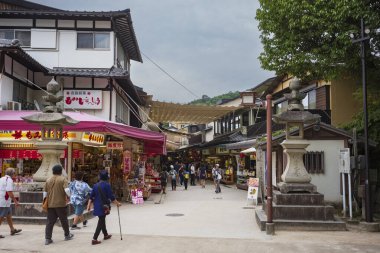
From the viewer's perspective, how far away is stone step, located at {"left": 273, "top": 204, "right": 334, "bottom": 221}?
12.4 m

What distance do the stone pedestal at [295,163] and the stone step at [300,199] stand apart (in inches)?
21.6

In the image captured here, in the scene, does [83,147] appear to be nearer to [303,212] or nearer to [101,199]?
[101,199]

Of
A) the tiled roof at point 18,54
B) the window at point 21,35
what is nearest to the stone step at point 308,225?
the tiled roof at point 18,54

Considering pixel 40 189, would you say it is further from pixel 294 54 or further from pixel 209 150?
pixel 209 150

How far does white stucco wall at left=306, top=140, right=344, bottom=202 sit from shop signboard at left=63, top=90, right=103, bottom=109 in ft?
37.7

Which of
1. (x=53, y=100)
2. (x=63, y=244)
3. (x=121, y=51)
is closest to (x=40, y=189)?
(x=53, y=100)

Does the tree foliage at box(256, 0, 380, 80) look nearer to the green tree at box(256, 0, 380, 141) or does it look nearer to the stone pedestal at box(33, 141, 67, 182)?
the green tree at box(256, 0, 380, 141)

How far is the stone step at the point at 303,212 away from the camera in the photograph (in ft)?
40.5

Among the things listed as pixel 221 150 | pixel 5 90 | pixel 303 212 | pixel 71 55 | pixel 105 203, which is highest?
pixel 71 55

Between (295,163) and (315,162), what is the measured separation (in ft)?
15.2

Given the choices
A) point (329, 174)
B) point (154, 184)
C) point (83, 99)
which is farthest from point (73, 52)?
point (329, 174)

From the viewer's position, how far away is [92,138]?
62.8 ft

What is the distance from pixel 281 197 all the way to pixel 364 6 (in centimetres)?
747

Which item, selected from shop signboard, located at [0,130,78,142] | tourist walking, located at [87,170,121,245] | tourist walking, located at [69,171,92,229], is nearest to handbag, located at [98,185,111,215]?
tourist walking, located at [87,170,121,245]
